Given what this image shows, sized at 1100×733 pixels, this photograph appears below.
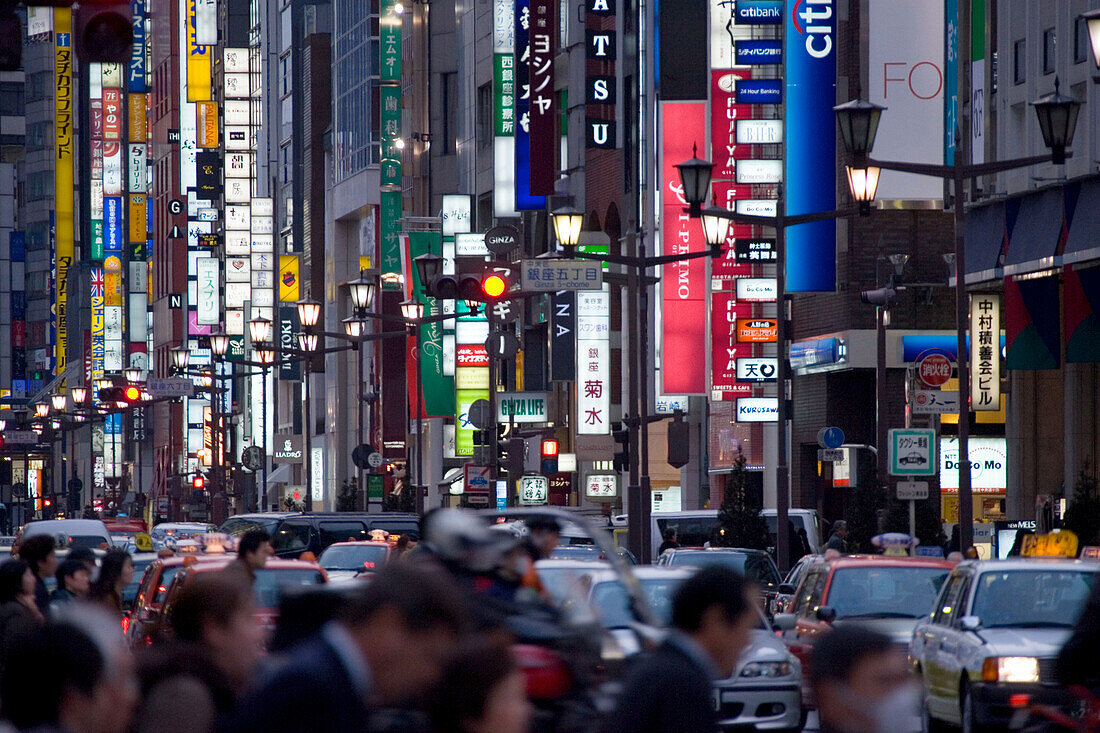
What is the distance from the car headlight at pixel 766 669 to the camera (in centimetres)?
1686

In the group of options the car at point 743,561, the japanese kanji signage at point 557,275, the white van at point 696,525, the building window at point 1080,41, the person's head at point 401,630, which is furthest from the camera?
the white van at point 696,525

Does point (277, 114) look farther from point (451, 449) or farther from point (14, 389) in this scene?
point (14, 389)

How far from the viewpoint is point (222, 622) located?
22.6ft

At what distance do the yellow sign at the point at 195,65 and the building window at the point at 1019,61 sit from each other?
312ft

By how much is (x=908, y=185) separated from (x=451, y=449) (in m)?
37.1

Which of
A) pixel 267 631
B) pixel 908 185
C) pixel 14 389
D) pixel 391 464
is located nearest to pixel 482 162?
pixel 391 464

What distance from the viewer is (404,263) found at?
81688 mm

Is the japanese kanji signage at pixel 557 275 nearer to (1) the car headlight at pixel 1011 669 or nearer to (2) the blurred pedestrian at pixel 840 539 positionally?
(2) the blurred pedestrian at pixel 840 539

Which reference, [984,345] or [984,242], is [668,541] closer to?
[984,242]

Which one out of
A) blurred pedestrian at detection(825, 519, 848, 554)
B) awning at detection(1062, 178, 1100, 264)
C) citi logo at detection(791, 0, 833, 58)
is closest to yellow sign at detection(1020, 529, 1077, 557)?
blurred pedestrian at detection(825, 519, 848, 554)

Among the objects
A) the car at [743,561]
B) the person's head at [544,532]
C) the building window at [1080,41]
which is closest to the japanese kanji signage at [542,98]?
the building window at [1080,41]

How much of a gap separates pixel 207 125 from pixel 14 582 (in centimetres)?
12135

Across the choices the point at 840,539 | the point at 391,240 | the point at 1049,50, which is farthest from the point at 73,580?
the point at 391,240

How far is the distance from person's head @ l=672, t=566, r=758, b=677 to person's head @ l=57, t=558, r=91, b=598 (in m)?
7.31
